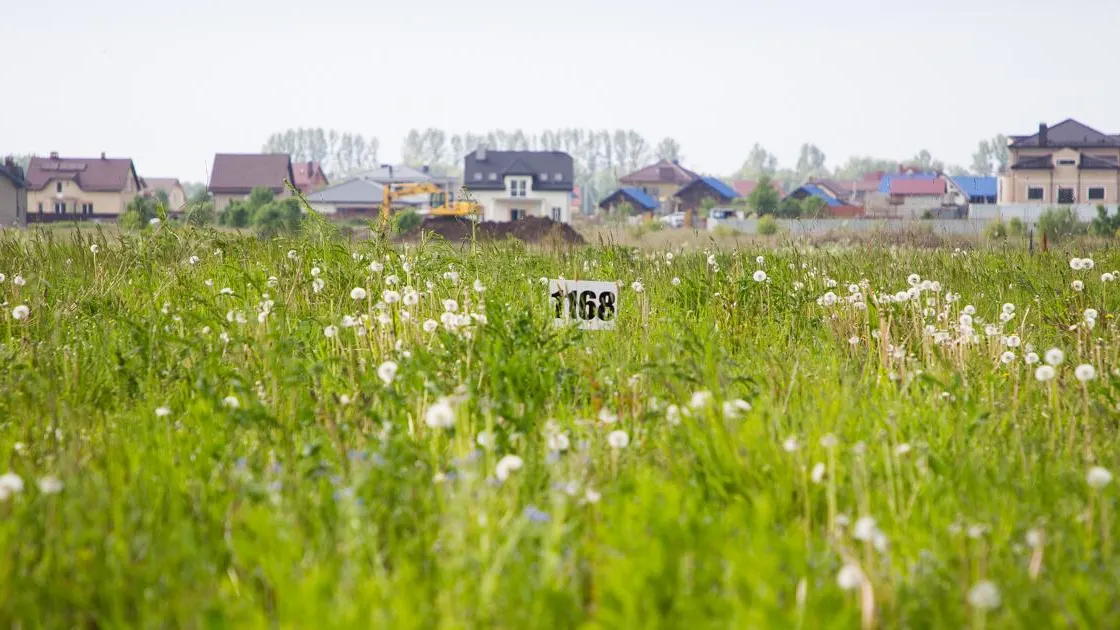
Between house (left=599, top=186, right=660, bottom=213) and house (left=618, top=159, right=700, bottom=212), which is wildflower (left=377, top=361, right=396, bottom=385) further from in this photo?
house (left=618, top=159, right=700, bottom=212)

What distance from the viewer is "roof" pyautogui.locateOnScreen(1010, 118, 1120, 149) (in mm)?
79250

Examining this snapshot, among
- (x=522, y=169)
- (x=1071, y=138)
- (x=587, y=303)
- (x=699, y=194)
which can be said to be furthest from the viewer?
(x=699, y=194)

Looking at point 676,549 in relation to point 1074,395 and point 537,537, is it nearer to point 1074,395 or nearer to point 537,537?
point 537,537

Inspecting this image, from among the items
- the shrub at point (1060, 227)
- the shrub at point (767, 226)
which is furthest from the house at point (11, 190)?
the shrub at point (1060, 227)

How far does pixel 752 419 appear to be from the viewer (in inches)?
146

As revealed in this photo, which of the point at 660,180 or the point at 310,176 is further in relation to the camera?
the point at 310,176

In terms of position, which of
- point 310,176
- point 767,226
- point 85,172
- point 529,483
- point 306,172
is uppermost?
point 306,172

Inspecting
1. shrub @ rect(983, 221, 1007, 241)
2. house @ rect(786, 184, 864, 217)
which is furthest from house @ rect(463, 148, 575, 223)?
shrub @ rect(983, 221, 1007, 241)

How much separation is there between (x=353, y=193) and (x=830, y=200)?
45.5 meters

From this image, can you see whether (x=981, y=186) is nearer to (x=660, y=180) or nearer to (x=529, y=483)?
(x=660, y=180)

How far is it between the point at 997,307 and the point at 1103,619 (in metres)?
5.73

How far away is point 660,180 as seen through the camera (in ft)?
413

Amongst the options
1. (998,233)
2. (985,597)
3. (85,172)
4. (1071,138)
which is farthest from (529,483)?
(85,172)

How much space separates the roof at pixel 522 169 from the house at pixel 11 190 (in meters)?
32.3
